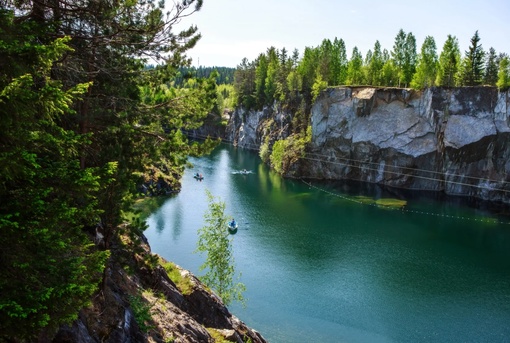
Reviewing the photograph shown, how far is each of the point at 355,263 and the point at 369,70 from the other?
2153 inches

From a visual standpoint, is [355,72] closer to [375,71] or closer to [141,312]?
[375,71]

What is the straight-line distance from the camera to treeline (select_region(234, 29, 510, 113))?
70688 millimetres

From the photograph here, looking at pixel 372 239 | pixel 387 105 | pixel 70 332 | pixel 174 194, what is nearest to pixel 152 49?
pixel 70 332

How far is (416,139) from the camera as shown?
73688mm

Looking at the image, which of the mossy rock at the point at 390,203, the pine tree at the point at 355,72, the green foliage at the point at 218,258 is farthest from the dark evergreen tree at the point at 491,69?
the green foliage at the point at 218,258

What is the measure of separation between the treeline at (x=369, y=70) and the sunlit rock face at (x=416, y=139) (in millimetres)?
4212

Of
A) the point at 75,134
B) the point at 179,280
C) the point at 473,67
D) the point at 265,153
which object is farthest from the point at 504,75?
the point at 75,134

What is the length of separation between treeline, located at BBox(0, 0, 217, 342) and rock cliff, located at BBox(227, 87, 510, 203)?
64463mm

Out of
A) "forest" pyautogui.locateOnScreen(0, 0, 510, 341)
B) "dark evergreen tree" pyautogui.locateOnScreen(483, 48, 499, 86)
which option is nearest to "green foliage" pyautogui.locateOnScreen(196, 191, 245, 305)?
"forest" pyautogui.locateOnScreen(0, 0, 510, 341)

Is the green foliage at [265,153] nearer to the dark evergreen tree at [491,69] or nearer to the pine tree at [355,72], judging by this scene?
the pine tree at [355,72]

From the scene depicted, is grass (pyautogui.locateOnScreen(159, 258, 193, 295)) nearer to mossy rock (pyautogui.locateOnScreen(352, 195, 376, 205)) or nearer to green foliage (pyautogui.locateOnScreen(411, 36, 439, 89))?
mossy rock (pyautogui.locateOnScreen(352, 195, 376, 205))

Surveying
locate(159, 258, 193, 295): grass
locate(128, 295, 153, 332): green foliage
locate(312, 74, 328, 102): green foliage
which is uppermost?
locate(312, 74, 328, 102): green foliage

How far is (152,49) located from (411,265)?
35.6 meters

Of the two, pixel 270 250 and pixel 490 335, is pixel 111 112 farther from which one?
pixel 270 250
